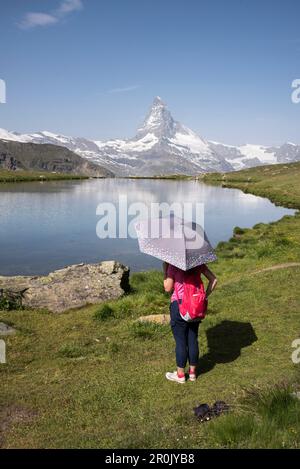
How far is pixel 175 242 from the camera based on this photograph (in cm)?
1094

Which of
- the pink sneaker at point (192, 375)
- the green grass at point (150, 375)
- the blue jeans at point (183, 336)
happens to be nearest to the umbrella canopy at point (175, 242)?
the blue jeans at point (183, 336)

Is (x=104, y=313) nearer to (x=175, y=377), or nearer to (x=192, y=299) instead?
(x=175, y=377)

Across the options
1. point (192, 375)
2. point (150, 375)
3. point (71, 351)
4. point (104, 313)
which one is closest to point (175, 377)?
point (192, 375)

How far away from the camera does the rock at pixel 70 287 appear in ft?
67.0

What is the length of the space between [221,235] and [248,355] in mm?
37490

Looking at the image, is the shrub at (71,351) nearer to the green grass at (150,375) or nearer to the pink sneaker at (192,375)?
the green grass at (150,375)

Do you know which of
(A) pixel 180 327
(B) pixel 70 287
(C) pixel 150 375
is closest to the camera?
(A) pixel 180 327

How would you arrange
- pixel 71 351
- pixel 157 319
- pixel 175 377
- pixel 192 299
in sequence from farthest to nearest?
1. pixel 157 319
2. pixel 71 351
3. pixel 175 377
4. pixel 192 299

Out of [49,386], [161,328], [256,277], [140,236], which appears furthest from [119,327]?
[256,277]

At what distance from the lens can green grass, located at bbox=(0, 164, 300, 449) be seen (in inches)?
320

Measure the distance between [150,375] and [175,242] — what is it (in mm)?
3598

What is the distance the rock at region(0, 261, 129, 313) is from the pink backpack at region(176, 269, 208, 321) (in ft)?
33.1

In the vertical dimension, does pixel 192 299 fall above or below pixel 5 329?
above
